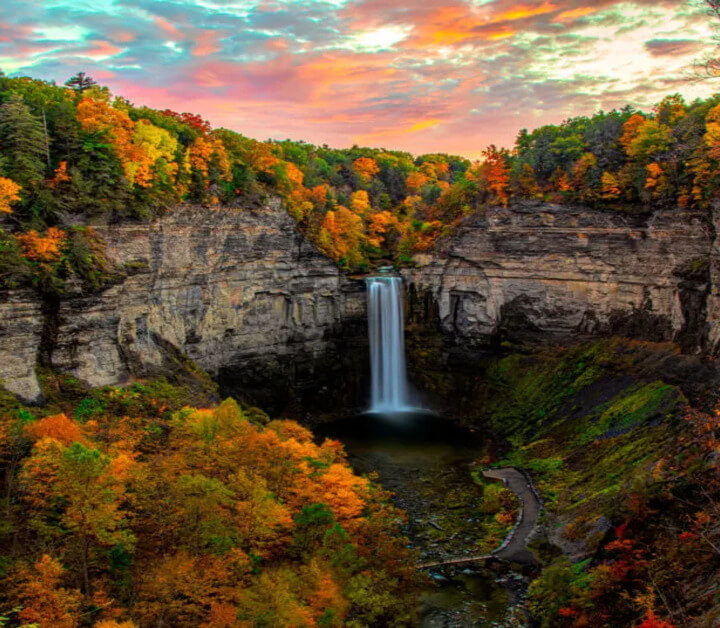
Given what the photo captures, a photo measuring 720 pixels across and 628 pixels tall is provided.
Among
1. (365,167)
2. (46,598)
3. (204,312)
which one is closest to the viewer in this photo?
(46,598)

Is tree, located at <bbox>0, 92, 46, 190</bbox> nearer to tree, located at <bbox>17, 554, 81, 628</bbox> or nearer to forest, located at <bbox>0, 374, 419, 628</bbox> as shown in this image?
forest, located at <bbox>0, 374, 419, 628</bbox>

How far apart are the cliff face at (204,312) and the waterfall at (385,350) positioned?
5.03 feet

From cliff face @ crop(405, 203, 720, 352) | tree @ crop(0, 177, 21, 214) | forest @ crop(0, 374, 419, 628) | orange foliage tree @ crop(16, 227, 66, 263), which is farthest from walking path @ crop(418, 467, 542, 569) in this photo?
tree @ crop(0, 177, 21, 214)

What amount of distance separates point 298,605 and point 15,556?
8782 millimetres

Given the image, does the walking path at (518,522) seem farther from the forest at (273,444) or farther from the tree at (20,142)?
the tree at (20,142)

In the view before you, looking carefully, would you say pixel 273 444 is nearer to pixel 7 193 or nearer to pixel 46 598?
pixel 46 598

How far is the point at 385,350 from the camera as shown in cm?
5906

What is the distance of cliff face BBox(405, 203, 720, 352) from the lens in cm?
4478

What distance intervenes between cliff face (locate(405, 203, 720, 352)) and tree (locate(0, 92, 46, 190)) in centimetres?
3448

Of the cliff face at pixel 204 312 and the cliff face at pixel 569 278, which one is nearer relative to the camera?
the cliff face at pixel 204 312

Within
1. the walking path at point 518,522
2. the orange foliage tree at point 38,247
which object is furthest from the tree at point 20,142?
the walking path at point 518,522

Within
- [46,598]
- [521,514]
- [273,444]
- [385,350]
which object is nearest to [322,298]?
[385,350]

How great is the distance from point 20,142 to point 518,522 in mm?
35583

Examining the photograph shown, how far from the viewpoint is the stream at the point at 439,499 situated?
1035 inches
